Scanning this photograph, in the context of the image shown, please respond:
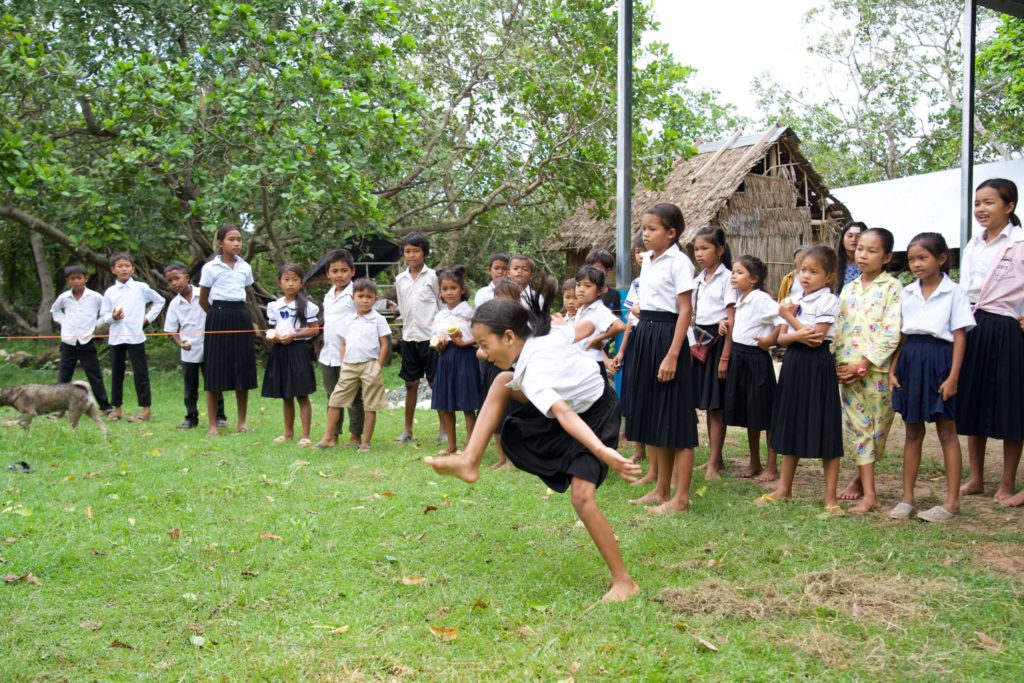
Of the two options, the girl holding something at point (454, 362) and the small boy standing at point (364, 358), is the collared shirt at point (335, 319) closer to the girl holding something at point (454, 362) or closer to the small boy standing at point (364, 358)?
the small boy standing at point (364, 358)

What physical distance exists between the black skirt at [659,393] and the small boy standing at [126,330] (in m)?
5.97

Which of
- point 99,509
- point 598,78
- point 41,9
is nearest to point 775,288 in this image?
point 598,78

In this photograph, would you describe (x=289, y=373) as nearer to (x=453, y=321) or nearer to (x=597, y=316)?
(x=453, y=321)

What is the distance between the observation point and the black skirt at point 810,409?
521 cm

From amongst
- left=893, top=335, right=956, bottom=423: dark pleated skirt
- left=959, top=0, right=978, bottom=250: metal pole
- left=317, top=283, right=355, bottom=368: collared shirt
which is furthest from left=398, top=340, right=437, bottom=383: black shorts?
left=959, top=0, right=978, bottom=250: metal pole

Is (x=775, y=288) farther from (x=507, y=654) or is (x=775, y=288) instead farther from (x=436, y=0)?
(x=507, y=654)

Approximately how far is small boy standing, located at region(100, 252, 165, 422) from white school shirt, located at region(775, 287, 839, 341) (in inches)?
266

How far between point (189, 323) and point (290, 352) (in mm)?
1735

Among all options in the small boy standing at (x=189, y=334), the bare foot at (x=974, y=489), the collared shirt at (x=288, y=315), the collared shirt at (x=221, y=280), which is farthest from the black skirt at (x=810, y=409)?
the small boy standing at (x=189, y=334)

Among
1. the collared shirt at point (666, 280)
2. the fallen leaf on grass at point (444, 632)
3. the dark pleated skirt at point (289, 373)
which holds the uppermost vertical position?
the collared shirt at point (666, 280)

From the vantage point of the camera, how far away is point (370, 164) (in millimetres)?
11758

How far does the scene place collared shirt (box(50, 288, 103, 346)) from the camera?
30.2 feet

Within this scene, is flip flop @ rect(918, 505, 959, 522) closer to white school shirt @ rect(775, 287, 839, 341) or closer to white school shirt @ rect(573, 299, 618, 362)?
white school shirt @ rect(775, 287, 839, 341)

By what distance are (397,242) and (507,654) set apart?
984cm
